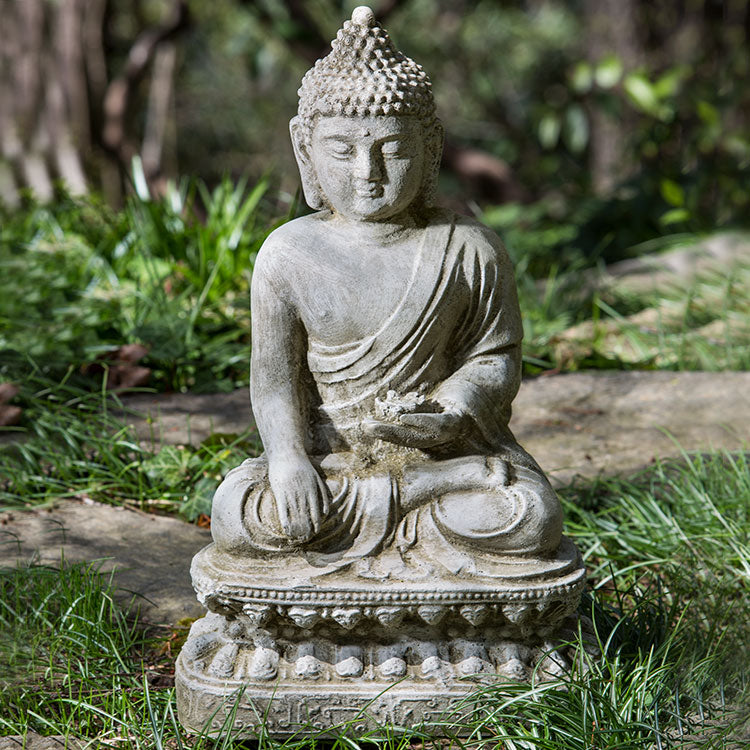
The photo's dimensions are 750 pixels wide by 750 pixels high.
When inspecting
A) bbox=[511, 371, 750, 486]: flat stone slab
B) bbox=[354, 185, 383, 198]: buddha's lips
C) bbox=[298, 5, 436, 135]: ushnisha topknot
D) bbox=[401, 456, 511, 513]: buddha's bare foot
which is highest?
bbox=[298, 5, 436, 135]: ushnisha topknot

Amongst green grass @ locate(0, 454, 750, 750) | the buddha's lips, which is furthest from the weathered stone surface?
the buddha's lips

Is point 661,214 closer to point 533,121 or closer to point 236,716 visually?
point 533,121

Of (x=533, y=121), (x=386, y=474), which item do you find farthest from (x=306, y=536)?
(x=533, y=121)

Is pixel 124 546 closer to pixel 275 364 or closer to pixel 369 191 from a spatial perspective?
pixel 275 364

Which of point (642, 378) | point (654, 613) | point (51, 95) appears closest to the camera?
point (654, 613)

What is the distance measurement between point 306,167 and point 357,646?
1366mm

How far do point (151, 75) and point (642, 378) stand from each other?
480 inches

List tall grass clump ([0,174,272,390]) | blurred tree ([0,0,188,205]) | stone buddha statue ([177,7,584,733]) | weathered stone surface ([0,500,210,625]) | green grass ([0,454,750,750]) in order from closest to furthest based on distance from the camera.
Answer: green grass ([0,454,750,750]) → stone buddha statue ([177,7,584,733]) → weathered stone surface ([0,500,210,625]) → tall grass clump ([0,174,272,390]) → blurred tree ([0,0,188,205])

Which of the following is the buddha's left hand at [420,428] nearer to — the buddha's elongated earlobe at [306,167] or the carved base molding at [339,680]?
the carved base molding at [339,680]

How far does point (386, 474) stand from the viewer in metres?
2.73

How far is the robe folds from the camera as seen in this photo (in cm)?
265

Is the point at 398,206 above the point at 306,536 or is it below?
above

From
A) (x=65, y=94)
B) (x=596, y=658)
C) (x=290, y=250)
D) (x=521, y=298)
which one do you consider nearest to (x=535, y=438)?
(x=521, y=298)

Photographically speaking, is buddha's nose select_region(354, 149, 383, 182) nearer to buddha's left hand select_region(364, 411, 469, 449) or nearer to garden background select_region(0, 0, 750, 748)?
buddha's left hand select_region(364, 411, 469, 449)
